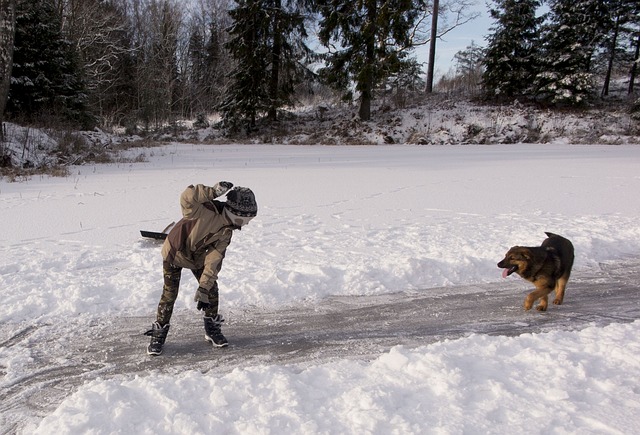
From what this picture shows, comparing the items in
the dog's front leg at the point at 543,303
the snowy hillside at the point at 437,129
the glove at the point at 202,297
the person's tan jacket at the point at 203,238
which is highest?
the snowy hillside at the point at 437,129

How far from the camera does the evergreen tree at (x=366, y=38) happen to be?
24.3m

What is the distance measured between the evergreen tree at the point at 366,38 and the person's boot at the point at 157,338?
23270 millimetres

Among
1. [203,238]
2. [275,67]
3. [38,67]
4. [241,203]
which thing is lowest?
[203,238]

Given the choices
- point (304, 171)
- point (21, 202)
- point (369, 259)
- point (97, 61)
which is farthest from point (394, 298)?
point (97, 61)

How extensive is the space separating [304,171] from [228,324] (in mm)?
9930

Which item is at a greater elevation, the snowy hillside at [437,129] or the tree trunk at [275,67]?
the tree trunk at [275,67]

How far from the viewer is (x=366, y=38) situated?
2491cm

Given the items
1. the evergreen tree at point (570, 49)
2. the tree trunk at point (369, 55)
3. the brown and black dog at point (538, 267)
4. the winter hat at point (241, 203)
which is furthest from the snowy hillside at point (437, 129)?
the brown and black dog at point (538, 267)

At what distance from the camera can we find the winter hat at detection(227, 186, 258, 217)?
3.09m

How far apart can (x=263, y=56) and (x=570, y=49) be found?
18.5 m

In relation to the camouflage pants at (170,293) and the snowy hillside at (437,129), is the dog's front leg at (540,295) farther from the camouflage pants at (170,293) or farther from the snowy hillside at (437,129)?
the snowy hillside at (437,129)

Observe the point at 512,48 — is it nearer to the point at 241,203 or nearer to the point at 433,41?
the point at 433,41

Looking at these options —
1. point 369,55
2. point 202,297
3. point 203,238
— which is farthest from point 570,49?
point 202,297

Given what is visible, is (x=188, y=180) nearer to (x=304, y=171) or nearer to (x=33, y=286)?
(x=304, y=171)
